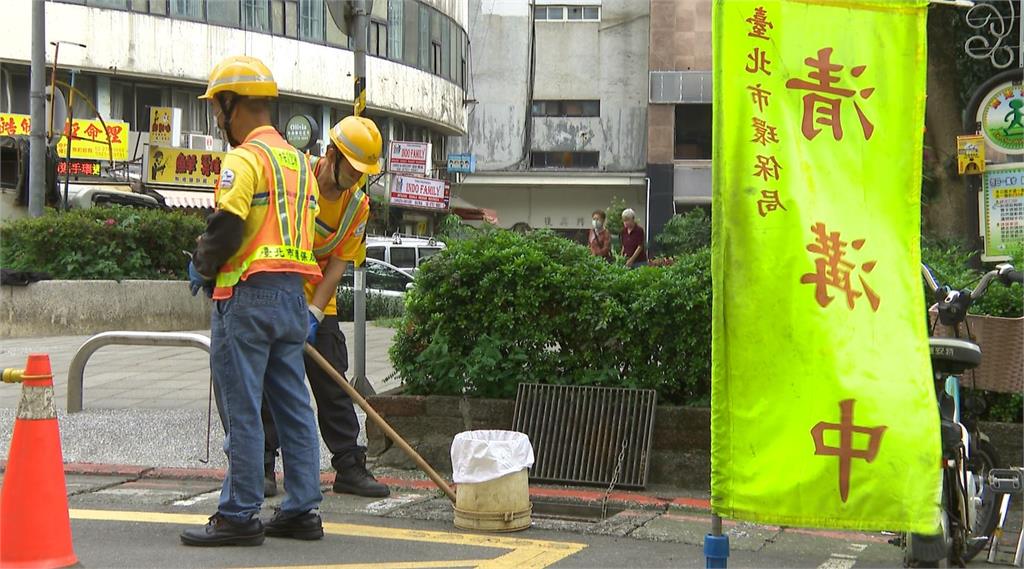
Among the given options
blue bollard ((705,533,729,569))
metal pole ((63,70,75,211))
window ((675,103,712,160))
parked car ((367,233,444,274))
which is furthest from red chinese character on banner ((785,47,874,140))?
window ((675,103,712,160))

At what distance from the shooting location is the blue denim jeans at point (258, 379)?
498 cm

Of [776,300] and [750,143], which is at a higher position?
[750,143]

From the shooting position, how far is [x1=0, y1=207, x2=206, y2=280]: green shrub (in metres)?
16.1

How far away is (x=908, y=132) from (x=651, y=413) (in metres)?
3.10

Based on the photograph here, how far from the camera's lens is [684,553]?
5.12 metres

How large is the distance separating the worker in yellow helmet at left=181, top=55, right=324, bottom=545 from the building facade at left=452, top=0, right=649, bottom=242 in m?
38.1

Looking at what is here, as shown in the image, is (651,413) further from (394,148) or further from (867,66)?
(394,148)

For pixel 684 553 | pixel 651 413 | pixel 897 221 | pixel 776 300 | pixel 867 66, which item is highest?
pixel 867 66

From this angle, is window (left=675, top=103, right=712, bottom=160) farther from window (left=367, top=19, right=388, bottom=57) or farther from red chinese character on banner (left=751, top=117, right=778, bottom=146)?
red chinese character on banner (left=751, top=117, right=778, bottom=146)

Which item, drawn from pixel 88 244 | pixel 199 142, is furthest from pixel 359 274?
pixel 199 142

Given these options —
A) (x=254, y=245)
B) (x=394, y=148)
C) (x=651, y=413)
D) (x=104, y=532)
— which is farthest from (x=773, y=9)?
(x=394, y=148)

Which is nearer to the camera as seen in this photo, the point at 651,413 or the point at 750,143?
the point at 750,143

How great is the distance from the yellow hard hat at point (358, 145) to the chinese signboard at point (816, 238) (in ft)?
8.58

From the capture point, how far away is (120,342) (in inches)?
320
